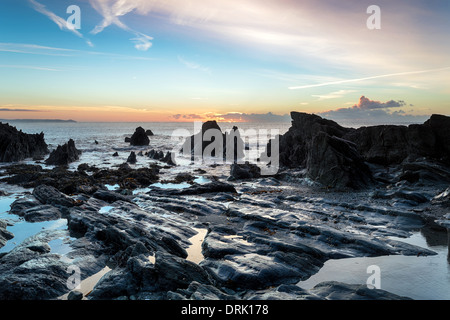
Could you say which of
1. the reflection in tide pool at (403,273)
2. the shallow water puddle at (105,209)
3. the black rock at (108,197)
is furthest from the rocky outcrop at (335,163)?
the shallow water puddle at (105,209)

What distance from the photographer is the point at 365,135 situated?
1778 inches

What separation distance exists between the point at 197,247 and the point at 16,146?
5717cm

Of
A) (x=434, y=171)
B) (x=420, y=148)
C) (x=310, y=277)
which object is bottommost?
(x=310, y=277)

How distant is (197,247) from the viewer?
17.7 meters

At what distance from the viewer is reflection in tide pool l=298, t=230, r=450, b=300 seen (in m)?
12.4

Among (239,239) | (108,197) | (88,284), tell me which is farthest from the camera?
(108,197)

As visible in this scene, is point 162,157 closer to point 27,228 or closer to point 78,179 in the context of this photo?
point 78,179

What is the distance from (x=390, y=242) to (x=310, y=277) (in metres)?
7.29

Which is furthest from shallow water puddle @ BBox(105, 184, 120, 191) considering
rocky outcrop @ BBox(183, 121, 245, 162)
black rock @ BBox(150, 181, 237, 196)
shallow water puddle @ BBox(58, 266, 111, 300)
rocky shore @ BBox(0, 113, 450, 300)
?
rocky outcrop @ BBox(183, 121, 245, 162)

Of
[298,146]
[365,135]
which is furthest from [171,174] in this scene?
[365,135]

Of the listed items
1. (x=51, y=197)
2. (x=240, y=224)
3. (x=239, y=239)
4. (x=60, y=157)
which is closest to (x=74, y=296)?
(x=239, y=239)

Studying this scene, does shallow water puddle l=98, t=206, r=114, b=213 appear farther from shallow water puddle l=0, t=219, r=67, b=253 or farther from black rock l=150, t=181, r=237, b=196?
black rock l=150, t=181, r=237, b=196

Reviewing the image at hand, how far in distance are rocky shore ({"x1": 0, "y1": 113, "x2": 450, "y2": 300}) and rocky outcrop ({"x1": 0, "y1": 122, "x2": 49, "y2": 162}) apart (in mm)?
14413
